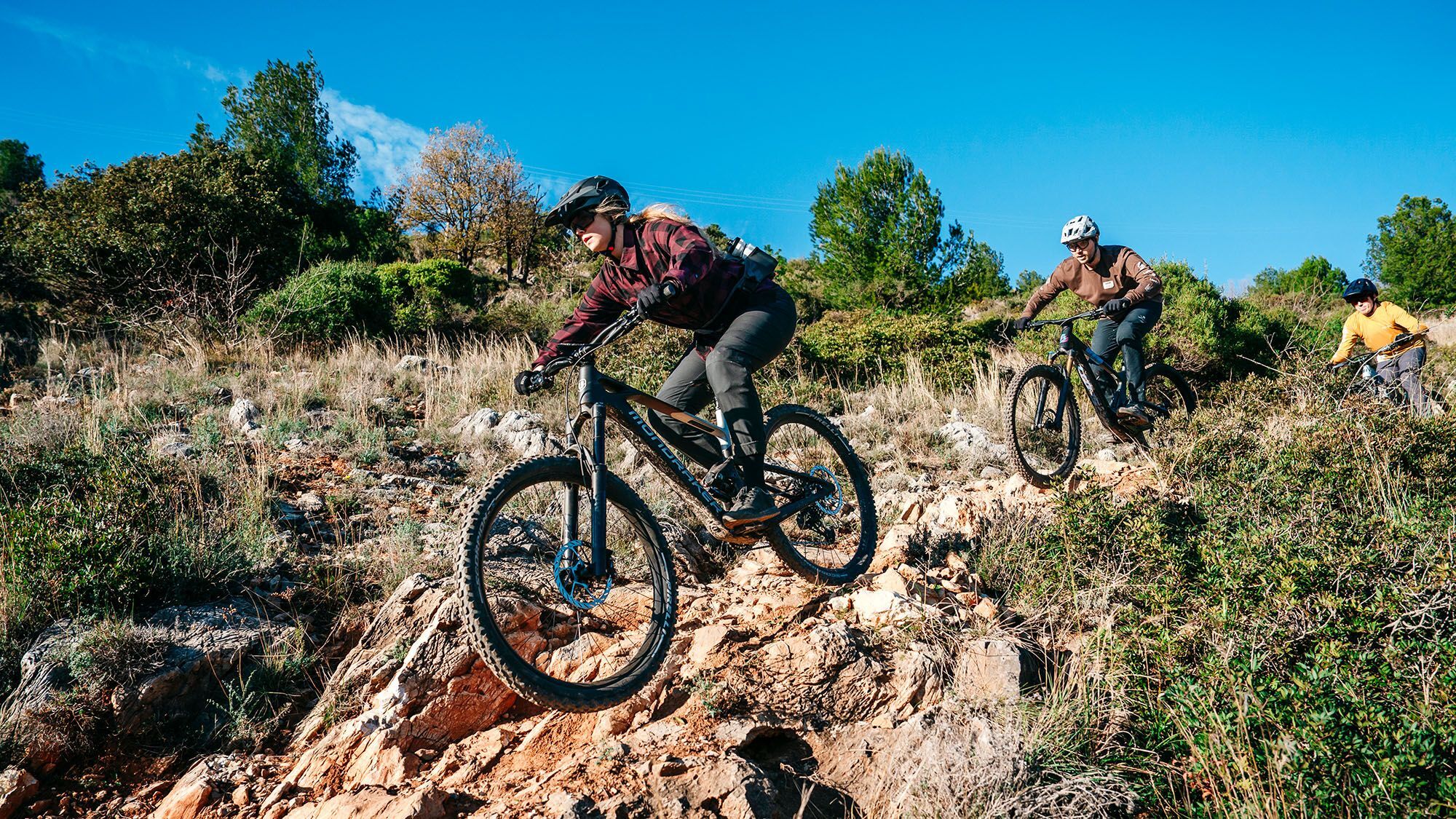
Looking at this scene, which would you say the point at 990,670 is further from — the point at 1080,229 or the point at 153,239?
the point at 153,239

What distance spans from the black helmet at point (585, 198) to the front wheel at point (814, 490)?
1421mm

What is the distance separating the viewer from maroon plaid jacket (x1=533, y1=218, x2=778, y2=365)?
3.86 metres

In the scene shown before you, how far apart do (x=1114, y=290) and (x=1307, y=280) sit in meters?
24.2

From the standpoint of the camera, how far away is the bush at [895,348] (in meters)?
12.0

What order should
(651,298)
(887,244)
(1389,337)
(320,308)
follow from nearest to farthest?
1. (651,298)
2. (1389,337)
3. (320,308)
4. (887,244)

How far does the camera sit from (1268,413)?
6.33 m

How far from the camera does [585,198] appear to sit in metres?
3.81

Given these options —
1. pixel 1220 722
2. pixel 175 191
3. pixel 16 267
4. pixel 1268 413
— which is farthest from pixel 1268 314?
pixel 16 267

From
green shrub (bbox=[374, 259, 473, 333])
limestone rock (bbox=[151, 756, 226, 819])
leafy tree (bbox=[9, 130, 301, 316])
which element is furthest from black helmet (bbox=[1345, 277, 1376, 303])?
leafy tree (bbox=[9, 130, 301, 316])

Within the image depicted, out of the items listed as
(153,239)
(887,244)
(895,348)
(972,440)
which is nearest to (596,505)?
(972,440)

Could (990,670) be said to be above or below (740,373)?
below

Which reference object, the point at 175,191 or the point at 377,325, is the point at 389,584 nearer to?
the point at 377,325

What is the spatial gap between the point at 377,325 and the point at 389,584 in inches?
374

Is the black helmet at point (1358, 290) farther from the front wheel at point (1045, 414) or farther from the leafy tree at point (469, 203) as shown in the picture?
the leafy tree at point (469, 203)
